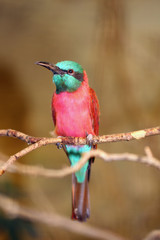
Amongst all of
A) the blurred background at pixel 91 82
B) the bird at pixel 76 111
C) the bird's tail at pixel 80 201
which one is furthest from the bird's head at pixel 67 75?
the blurred background at pixel 91 82

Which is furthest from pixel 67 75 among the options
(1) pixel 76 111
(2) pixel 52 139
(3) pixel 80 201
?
(3) pixel 80 201

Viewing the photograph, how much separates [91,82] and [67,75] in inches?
72.9

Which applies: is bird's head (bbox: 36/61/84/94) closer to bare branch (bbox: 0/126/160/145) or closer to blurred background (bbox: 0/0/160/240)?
bare branch (bbox: 0/126/160/145)

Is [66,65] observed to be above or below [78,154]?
above

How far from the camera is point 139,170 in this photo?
323 cm

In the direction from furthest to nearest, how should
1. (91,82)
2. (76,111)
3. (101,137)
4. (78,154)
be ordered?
(91,82)
(78,154)
(76,111)
(101,137)

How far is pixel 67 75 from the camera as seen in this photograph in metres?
1.19

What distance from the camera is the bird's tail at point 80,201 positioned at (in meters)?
1.05

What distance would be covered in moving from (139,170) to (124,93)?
0.86 meters

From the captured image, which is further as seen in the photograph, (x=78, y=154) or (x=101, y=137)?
(x=78, y=154)

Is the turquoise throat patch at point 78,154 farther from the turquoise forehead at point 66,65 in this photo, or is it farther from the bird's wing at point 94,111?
the turquoise forehead at point 66,65

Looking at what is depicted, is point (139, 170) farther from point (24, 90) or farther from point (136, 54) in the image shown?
point (24, 90)

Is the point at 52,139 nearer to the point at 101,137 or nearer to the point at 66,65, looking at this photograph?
the point at 101,137

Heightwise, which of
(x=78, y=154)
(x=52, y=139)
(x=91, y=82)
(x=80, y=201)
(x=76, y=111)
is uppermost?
(x=91, y=82)
